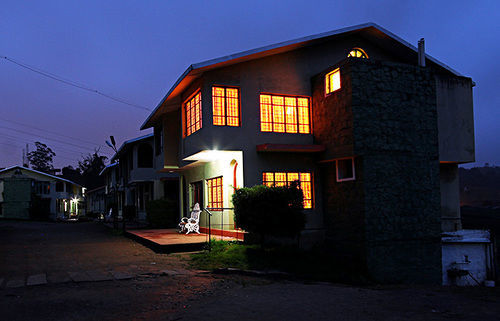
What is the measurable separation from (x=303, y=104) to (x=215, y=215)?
5248 mm

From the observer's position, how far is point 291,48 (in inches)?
583

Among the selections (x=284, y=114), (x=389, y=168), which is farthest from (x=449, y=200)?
(x=284, y=114)

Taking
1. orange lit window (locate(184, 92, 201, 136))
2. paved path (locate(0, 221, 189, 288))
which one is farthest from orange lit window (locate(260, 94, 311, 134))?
paved path (locate(0, 221, 189, 288))

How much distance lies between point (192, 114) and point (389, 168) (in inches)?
292

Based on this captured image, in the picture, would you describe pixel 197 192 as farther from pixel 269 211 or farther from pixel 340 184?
pixel 269 211

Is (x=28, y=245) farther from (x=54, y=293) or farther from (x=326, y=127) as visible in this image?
(x=326, y=127)

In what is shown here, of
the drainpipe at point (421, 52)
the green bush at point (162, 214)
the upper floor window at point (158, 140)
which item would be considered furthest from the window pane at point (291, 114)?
the upper floor window at point (158, 140)

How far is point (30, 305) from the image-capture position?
6297 mm

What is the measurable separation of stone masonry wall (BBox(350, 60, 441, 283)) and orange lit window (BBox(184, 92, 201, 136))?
5.43 meters

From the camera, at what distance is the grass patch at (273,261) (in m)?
10.4

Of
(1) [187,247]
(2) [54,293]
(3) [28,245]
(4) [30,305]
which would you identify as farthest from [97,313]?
(3) [28,245]

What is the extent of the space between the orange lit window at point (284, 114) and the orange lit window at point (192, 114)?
2272 millimetres

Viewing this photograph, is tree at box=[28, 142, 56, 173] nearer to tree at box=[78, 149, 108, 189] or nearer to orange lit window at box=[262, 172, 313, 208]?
tree at box=[78, 149, 108, 189]

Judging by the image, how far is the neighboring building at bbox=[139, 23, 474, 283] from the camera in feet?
42.2
